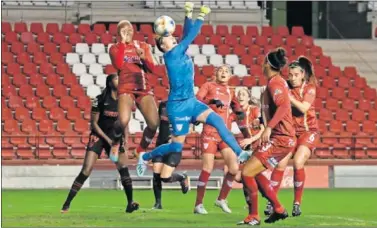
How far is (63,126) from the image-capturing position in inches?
1158

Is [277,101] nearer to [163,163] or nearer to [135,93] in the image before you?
[163,163]

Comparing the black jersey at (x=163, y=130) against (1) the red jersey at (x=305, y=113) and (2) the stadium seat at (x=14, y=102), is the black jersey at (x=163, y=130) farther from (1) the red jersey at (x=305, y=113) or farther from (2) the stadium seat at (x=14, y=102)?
(2) the stadium seat at (x=14, y=102)

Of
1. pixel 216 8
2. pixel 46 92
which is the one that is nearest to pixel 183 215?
pixel 46 92

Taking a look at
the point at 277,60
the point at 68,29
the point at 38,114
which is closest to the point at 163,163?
the point at 277,60

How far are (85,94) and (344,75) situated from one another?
7.64 metres

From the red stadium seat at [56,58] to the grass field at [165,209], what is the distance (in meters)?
7.32

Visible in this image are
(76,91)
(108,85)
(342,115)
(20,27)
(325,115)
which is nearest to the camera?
(108,85)

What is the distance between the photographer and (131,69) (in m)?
15.8

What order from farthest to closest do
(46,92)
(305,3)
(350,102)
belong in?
(305,3) < (350,102) < (46,92)

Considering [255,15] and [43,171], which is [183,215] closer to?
[43,171]

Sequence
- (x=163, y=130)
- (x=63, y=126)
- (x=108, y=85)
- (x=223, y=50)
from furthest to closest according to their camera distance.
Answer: (x=223, y=50) < (x=63, y=126) < (x=163, y=130) < (x=108, y=85)

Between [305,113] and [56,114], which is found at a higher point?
[305,113]

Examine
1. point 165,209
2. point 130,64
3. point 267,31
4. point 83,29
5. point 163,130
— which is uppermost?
point 130,64

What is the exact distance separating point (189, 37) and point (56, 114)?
Answer: 15758 millimetres
